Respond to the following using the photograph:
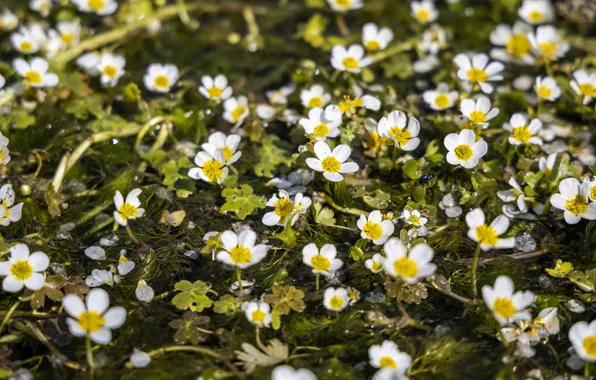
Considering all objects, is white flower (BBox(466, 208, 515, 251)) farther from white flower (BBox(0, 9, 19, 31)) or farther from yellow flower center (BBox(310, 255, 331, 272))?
white flower (BBox(0, 9, 19, 31))

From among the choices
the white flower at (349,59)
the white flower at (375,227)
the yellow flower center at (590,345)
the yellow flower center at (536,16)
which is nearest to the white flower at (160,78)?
the white flower at (349,59)

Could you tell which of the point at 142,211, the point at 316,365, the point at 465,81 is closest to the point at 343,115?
the point at 465,81

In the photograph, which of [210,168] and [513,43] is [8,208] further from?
[513,43]

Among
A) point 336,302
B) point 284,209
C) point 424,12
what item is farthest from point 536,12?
point 336,302

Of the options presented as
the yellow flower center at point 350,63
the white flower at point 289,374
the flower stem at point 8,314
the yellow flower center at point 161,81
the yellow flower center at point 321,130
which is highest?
the yellow flower center at point 350,63

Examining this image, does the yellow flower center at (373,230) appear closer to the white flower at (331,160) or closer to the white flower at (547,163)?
the white flower at (331,160)
